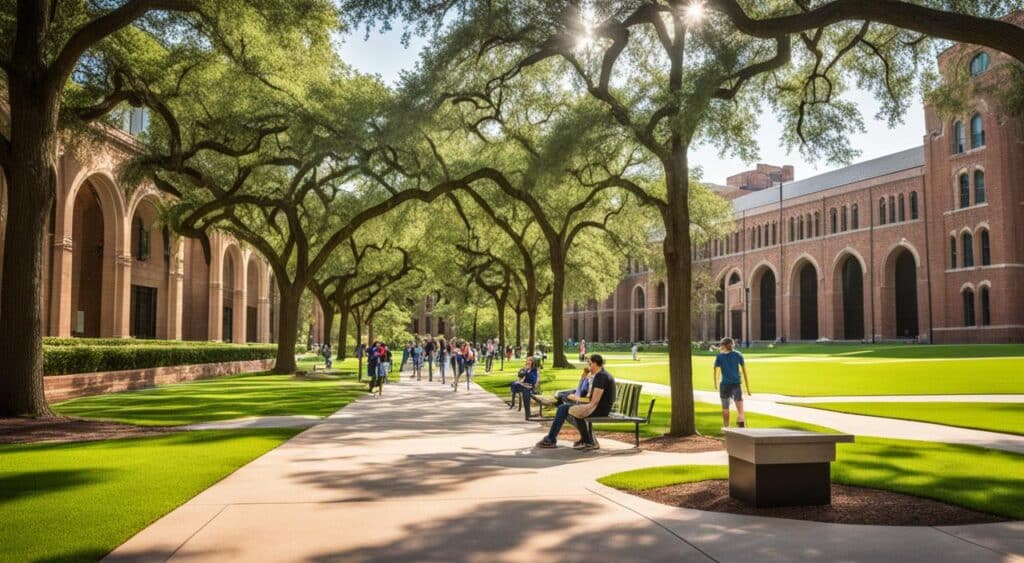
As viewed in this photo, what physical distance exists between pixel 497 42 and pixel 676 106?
21.1ft

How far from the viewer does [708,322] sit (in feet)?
281

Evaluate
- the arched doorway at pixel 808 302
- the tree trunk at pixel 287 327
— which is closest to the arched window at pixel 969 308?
the arched doorway at pixel 808 302

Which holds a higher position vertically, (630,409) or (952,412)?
(630,409)

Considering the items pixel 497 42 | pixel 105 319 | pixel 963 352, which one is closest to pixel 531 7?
pixel 497 42

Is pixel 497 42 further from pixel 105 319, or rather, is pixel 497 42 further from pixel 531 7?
pixel 105 319

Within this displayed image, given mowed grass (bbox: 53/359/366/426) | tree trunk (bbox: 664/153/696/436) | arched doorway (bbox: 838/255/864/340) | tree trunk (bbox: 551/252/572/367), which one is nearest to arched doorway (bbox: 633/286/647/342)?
arched doorway (bbox: 838/255/864/340)

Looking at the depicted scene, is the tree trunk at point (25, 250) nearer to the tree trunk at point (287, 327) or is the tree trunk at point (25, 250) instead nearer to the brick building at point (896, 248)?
the tree trunk at point (287, 327)

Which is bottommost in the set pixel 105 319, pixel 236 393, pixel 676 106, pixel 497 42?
pixel 236 393

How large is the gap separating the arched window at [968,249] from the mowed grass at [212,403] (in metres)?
45.8

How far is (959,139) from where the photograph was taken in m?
54.7

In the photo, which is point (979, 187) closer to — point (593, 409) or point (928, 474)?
point (928, 474)

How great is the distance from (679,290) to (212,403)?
40.0 feet

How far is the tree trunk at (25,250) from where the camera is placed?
45.8ft

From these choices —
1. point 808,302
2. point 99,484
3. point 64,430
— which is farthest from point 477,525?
point 808,302
